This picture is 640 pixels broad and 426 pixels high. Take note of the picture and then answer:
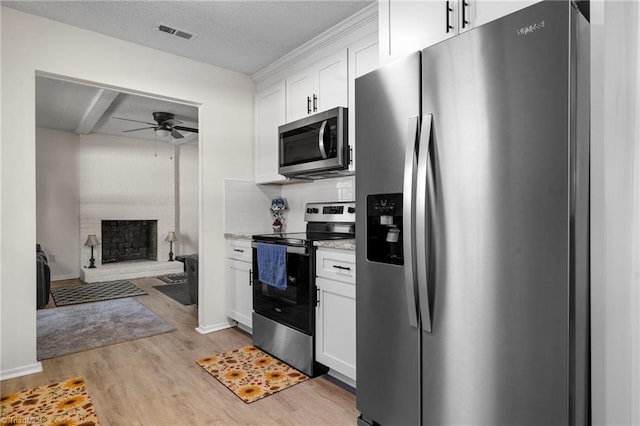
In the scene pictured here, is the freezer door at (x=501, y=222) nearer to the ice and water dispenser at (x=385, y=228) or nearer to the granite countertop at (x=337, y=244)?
the ice and water dispenser at (x=385, y=228)

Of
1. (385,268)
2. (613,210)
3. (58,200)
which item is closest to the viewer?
(613,210)

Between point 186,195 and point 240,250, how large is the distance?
4477 mm

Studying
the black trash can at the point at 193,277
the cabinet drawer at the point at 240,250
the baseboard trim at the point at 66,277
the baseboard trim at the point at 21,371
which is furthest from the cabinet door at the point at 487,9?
the baseboard trim at the point at 66,277

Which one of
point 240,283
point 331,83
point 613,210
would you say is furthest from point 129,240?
point 613,210

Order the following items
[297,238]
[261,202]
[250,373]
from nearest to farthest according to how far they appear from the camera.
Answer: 1. [250,373]
2. [297,238]
3. [261,202]

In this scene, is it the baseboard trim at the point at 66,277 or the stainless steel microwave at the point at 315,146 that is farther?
→ the baseboard trim at the point at 66,277

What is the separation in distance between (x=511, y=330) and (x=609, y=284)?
13.9 inches

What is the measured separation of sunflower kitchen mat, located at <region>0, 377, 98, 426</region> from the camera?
2.03 m

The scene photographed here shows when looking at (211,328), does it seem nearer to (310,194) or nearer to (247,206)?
(247,206)

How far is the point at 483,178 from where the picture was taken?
1304mm

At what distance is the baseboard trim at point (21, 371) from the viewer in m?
2.53

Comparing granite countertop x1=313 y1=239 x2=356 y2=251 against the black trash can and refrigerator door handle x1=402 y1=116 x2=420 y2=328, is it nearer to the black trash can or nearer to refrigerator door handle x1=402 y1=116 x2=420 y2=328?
refrigerator door handle x1=402 y1=116 x2=420 y2=328

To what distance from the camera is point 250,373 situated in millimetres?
2578

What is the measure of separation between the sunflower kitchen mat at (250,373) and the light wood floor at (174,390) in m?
0.05
